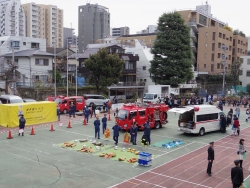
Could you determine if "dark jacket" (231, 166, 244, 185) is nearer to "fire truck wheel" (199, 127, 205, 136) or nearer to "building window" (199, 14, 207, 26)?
"fire truck wheel" (199, 127, 205, 136)

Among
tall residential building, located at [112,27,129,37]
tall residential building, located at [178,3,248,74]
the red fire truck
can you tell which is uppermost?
tall residential building, located at [112,27,129,37]

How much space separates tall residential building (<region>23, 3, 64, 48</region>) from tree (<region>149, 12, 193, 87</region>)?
7433 cm

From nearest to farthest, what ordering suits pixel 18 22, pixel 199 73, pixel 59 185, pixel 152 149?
1. pixel 59 185
2. pixel 152 149
3. pixel 199 73
4. pixel 18 22

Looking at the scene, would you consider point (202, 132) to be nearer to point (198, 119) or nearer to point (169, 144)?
point (198, 119)

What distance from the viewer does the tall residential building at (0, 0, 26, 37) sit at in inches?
4080

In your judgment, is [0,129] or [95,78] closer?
[0,129]

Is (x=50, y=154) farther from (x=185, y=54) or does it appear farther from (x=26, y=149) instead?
(x=185, y=54)

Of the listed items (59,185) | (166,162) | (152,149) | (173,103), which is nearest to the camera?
(59,185)

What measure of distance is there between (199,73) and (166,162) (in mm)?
56830

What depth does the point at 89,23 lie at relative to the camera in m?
117

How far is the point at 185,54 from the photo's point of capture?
51.0m

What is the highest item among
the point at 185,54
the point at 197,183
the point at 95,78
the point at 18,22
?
the point at 18,22

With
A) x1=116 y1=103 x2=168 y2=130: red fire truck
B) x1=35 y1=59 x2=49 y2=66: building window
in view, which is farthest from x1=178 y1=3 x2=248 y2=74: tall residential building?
x1=116 y1=103 x2=168 y2=130: red fire truck

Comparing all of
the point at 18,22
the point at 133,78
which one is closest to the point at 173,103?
the point at 133,78
